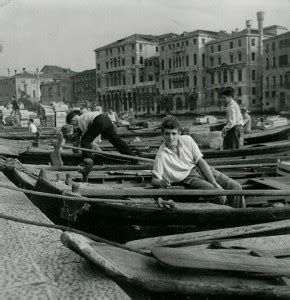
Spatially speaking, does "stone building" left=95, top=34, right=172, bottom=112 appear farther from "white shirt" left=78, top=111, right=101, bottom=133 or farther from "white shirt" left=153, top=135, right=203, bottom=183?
"white shirt" left=153, top=135, right=203, bottom=183

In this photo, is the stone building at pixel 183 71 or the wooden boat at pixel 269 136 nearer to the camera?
the wooden boat at pixel 269 136

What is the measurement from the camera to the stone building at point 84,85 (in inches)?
3708

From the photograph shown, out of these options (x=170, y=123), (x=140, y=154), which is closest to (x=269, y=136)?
(x=140, y=154)

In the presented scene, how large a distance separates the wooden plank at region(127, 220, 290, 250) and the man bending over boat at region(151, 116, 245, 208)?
3.52 feet

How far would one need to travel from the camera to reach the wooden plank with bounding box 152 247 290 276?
2.87 metres

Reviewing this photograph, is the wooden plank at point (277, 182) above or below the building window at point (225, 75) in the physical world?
below

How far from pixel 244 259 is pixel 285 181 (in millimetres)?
3589

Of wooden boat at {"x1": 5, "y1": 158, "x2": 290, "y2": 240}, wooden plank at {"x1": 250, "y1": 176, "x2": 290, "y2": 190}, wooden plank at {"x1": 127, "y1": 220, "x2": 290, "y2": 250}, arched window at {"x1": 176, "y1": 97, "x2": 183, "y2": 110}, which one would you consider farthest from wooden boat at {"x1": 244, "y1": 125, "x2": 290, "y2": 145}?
arched window at {"x1": 176, "y1": 97, "x2": 183, "y2": 110}

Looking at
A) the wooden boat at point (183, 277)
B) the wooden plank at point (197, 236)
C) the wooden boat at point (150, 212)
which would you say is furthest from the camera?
the wooden boat at point (150, 212)

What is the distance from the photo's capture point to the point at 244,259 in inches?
118

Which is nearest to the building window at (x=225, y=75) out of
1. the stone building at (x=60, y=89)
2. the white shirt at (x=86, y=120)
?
the stone building at (x=60, y=89)

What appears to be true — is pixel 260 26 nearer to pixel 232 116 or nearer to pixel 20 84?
pixel 232 116

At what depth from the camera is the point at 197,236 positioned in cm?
387

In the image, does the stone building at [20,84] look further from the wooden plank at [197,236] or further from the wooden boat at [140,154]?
the wooden plank at [197,236]
